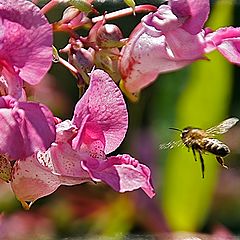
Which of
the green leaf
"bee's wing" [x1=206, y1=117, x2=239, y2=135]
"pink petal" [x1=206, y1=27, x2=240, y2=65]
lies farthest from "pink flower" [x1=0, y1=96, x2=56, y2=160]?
the green leaf

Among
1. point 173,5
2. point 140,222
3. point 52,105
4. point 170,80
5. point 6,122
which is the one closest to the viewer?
point 6,122

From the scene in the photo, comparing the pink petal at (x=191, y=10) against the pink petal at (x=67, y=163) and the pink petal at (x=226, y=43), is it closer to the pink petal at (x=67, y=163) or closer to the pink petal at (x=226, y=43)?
the pink petal at (x=226, y=43)

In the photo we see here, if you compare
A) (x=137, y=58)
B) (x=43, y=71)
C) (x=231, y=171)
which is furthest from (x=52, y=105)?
(x=43, y=71)

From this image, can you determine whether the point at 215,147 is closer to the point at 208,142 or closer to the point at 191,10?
the point at 208,142

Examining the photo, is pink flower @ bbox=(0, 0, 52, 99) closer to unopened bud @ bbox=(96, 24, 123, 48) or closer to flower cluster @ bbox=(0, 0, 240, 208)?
flower cluster @ bbox=(0, 0, 240, 208)

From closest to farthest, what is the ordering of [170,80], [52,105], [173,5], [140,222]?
[173,5]
[140,222]
[52,105]
[170,80]

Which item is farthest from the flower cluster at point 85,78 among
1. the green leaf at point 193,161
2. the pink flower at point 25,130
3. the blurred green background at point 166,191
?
the green leaf at point 193,161

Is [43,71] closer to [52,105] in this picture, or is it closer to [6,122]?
[6,122]

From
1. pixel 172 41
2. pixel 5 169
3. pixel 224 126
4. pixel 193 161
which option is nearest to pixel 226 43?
pixel 172 41
